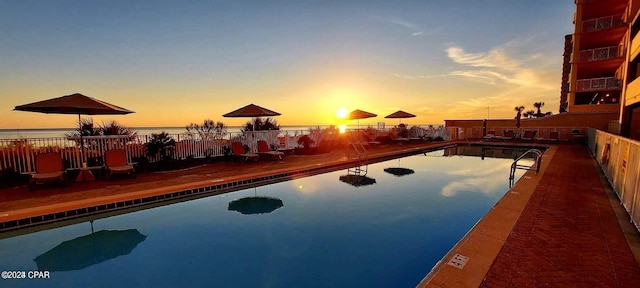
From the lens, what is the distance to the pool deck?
2.23 m

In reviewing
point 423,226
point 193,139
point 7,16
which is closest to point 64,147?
point 193,139

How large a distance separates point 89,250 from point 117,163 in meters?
3.75

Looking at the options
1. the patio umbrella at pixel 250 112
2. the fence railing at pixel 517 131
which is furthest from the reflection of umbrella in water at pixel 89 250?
the fence railing at pixel 517 131

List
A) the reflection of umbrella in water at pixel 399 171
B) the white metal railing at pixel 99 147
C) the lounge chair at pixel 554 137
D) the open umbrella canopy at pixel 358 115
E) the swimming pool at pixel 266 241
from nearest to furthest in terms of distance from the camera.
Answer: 1. the swimming pool at pixel 266 241
2. the white metal railing at pixel 99 147
3. the reflection of umbrella in water at pixel 399 171
4. the open umbrella canopy at pixel 358 115
5. the lounge chair at pixel 554 137

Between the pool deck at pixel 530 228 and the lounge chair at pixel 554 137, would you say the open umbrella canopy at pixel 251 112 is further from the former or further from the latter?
the lounge chair at pixel 554 137

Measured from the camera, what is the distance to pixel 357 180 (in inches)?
293

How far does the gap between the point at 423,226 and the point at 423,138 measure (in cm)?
1437

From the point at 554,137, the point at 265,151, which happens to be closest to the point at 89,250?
the point at 265,151

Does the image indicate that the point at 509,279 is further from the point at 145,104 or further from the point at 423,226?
the point at 145,104

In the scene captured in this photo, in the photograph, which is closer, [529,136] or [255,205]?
[255,205]

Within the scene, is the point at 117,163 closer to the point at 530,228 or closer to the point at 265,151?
the point at 265,151

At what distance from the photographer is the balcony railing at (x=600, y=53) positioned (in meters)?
16.5

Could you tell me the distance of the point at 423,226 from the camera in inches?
175

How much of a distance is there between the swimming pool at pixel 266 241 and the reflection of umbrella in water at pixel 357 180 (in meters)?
0.64
